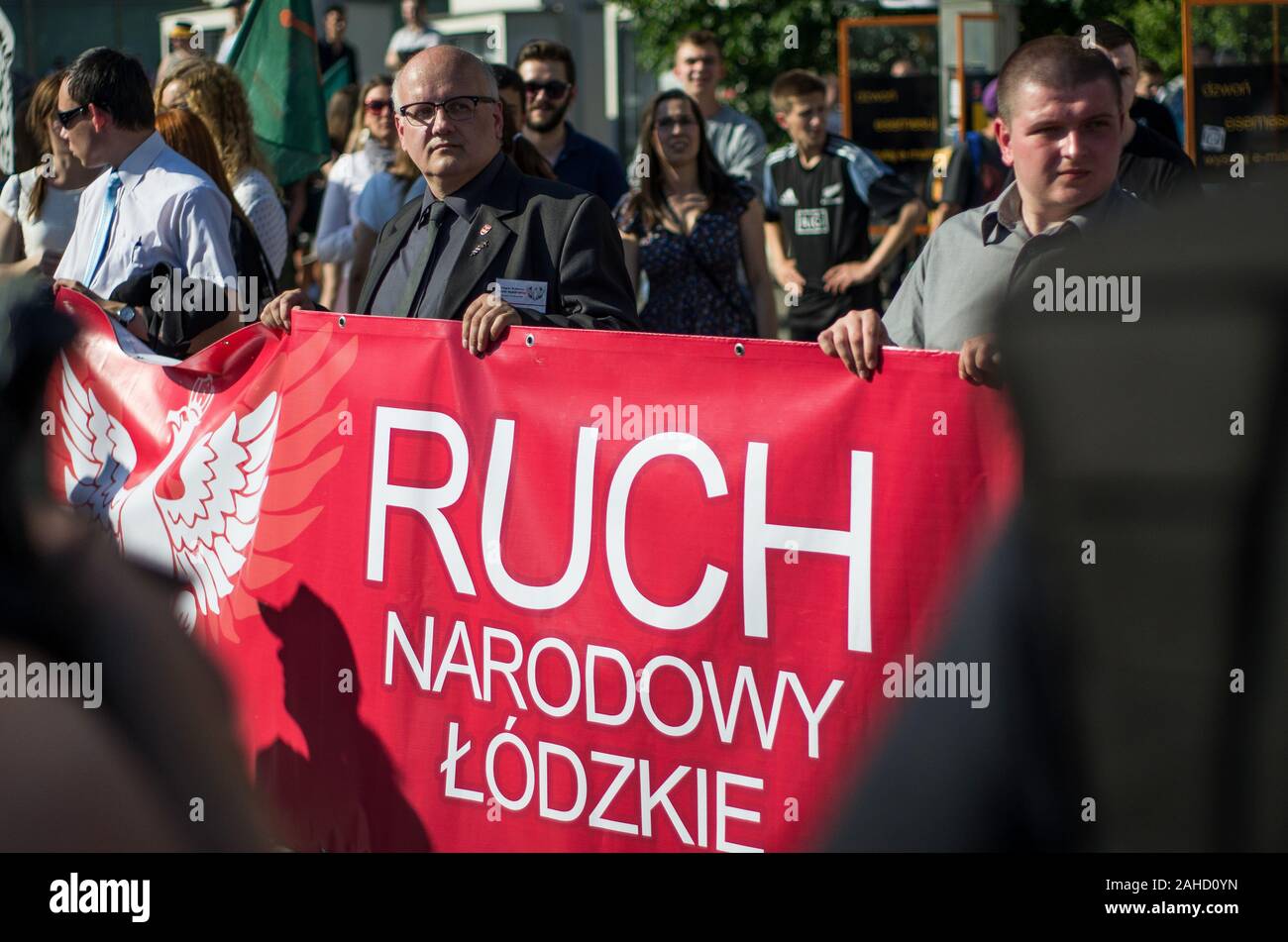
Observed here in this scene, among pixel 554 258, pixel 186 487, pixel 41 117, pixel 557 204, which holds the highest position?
pixel 41 117

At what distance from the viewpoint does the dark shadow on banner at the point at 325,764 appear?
4098mm

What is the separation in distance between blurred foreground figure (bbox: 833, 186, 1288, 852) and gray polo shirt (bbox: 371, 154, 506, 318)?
5.61 feet

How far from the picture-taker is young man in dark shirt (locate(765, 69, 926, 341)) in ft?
26.6

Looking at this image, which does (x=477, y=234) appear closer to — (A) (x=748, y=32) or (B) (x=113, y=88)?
(B) (x=113, y=88)

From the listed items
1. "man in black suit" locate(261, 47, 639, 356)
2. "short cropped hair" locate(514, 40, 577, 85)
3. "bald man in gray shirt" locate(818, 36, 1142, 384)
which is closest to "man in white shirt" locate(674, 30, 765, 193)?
"short cropped hair" locate(514, 40, 577, 85)

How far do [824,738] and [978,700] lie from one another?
0.35 meters

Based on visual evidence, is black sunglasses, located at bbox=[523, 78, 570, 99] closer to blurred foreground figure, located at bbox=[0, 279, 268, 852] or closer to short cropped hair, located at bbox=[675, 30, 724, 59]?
short cropped hair, located at bbox=[675, 30, 724, 59]

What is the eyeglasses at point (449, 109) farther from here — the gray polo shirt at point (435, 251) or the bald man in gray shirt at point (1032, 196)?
the bald man in gray shirt at point (1032, 196)

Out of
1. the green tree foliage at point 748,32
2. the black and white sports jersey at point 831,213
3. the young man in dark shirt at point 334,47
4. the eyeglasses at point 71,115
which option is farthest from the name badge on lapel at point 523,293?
the green tree foliage at point 748,32

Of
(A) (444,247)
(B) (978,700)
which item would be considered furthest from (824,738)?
(A) (444,247)

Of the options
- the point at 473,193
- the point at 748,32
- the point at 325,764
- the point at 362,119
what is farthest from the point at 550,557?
the point at 748,32

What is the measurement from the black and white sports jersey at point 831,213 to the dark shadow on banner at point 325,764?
4.36 metres

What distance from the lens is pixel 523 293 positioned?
4.27 m

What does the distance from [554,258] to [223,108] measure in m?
2.79
